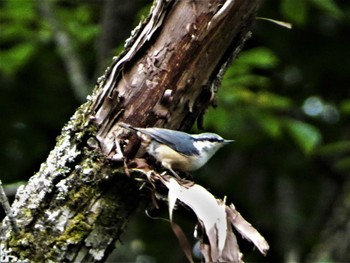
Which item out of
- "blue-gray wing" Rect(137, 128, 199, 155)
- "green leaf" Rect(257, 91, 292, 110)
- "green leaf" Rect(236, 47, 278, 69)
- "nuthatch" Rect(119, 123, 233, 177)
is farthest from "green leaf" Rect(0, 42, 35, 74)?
"blue-gray wing" Rect(137, 128, 199, 155)

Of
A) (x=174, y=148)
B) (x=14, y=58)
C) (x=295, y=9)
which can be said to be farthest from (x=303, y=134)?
(x=174, y=148)

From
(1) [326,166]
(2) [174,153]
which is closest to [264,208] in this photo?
(1) [326,166]

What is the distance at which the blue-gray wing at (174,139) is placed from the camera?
2.44 m

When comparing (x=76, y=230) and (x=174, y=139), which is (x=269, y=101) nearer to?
(x=174, y=139)

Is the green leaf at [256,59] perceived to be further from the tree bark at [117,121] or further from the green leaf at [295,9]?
the tree bark at [117,121]

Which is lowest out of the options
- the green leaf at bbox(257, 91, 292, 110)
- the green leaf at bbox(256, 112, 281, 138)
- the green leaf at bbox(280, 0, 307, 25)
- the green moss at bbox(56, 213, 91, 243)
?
the green leaf at bbox(256, 112, 281, 138)

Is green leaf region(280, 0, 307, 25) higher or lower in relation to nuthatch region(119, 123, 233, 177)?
higher

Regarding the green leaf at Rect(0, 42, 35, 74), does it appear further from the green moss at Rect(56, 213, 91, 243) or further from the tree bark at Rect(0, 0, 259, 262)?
the green moss at Rect(56, 213, 91, 243)

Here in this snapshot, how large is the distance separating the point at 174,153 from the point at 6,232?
21.9 inches

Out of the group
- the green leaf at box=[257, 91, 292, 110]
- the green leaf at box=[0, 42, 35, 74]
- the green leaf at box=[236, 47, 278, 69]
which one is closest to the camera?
the green leaf at box=[236, 47, 278, 69]

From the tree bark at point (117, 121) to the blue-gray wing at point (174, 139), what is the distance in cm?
3

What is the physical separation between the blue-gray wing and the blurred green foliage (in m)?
1.79

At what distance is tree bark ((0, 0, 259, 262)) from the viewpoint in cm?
240

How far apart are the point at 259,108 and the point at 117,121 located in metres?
2.23
